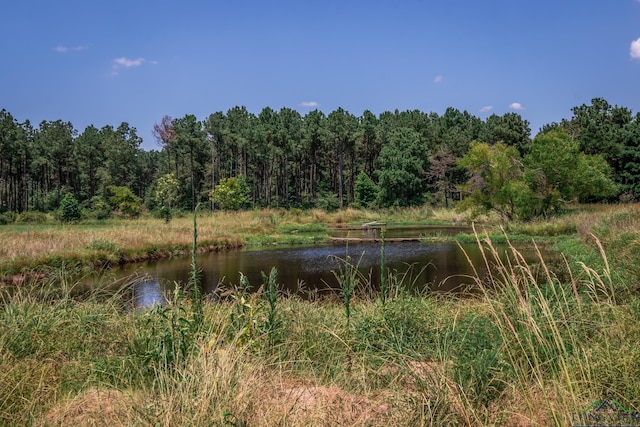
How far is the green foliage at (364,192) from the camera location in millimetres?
50031

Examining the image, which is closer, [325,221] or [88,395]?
[88,395]

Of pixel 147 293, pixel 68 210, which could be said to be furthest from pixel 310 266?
pixel 68 210

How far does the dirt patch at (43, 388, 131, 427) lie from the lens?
253cm

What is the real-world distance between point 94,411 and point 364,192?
4834 centimetres

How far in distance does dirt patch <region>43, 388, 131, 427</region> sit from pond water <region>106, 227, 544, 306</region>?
7680mm

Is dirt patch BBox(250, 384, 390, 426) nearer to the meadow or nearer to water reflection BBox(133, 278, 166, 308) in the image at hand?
the meadow

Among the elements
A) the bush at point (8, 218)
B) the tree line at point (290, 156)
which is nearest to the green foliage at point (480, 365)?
the tree line at point (290, 156)

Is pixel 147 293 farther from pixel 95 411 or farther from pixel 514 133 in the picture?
pixel 514 133

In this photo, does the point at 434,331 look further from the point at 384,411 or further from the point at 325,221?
the point at 325,221

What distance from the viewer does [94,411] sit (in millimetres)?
2617

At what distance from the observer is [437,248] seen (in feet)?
65.5

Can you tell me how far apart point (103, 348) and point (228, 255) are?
52.2 feet

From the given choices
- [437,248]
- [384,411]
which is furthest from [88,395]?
A: [437,248]

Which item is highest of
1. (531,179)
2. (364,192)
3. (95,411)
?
(531,179)
